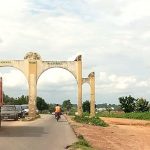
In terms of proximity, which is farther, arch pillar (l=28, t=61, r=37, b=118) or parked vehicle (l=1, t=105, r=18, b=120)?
arch pillar (l=28, t=61, r=37, b=118)

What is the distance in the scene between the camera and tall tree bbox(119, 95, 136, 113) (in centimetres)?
10244

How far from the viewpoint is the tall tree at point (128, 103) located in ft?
336

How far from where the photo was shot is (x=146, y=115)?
72688 mm

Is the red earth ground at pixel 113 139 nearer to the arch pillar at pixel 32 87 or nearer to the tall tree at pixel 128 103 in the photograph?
the arch pillar at pixel 32 87

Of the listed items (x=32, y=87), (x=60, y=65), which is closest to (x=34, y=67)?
(x=32, y=87)

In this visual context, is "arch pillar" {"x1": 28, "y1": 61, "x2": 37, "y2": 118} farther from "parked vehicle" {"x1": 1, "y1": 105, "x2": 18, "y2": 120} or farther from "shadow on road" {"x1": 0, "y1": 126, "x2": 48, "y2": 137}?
"shadow on road" {"x1": 0, "y1": 126, "x2": 48, "y2": 137}

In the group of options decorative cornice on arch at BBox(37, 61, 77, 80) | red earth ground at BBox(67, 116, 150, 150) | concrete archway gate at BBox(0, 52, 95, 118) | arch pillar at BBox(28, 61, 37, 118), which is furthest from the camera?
decorative cornice on arch at BBox(37, 61, 77, 80)

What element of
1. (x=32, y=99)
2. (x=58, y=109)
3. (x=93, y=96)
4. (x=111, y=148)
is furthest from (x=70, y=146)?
(x=93, y=96)

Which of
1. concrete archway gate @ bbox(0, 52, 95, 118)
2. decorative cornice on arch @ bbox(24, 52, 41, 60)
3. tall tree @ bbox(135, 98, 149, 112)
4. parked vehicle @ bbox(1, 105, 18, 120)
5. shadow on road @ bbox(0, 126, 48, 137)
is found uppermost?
decorative cornice on arch @ bbox(24, 52, 41, 60)

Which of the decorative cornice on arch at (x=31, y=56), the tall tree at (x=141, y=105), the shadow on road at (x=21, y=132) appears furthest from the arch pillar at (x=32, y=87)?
the tall tree at (x=141, y=105)

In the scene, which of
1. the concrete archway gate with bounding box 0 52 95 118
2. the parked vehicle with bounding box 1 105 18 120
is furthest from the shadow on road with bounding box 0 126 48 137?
the concrete archway gate with bounding box 0 52 95 118

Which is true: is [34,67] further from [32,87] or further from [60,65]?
[60,65]

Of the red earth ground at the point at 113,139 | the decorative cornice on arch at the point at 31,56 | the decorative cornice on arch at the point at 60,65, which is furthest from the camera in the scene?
the decorative cornice on arch at the point at 60,65

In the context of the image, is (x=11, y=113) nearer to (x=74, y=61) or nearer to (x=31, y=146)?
(x=74, y=61)
